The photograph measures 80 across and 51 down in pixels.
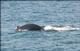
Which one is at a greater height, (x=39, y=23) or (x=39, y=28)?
(x=39, y=28)

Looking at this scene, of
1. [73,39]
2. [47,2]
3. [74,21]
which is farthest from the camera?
[47,2]

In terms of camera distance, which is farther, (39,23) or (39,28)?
(39,23)

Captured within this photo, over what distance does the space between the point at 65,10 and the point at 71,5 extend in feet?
19.5

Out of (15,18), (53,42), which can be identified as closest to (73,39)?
(53,42)

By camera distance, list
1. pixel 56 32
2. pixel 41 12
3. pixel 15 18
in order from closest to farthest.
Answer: pixel 56 32, pixel 15 18, pixel 41 12

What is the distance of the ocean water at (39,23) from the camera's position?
109ft

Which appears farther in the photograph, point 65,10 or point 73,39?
point 65,10

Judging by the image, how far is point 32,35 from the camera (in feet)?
122

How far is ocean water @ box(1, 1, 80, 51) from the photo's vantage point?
33125 mm

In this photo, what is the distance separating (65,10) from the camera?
59.5 meters

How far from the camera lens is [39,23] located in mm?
44500

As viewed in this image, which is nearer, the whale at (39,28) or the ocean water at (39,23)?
the ocean water at (39,23)

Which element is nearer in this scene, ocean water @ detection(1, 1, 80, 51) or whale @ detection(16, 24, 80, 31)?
ocean water @ detection(1, 1, 80, 51)

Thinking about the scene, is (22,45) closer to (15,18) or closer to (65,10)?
(15,18)
